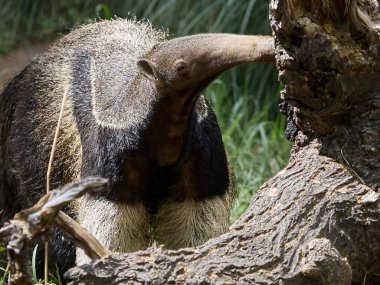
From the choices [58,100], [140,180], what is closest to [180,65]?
[140,180]

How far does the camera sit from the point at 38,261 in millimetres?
6797

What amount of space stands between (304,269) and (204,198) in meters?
1.91

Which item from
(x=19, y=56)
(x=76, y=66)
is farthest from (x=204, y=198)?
(x=19, y=56)

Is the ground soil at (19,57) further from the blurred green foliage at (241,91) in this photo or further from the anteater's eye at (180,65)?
the anteater's eye at (180,65)

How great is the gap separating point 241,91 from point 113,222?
472cm

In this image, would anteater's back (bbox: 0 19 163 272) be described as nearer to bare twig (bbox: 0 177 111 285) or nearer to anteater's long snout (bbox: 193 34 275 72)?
anteater's long snout (bbox: 193 34 275 72)

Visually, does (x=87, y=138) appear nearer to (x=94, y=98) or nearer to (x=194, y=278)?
(x=94, y=98)

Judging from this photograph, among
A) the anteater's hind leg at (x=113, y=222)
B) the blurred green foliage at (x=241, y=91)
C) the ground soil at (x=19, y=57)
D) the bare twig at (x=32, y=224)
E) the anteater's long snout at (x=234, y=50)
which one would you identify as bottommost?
the bare twig at (x=32, y=224)

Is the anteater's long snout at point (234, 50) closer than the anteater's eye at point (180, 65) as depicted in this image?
Yes

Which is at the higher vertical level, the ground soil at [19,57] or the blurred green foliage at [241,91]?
the ground soil at [19,57]

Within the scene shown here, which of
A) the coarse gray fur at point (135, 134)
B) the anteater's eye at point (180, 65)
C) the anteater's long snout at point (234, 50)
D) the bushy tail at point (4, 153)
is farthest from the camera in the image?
the bushy tail at point (4, 153)

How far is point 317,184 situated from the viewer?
13.9ft

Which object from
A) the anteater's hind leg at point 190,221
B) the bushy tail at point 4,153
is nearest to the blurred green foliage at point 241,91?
the bushy tail at point 4,153

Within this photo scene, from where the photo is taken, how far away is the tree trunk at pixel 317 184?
3877mm
